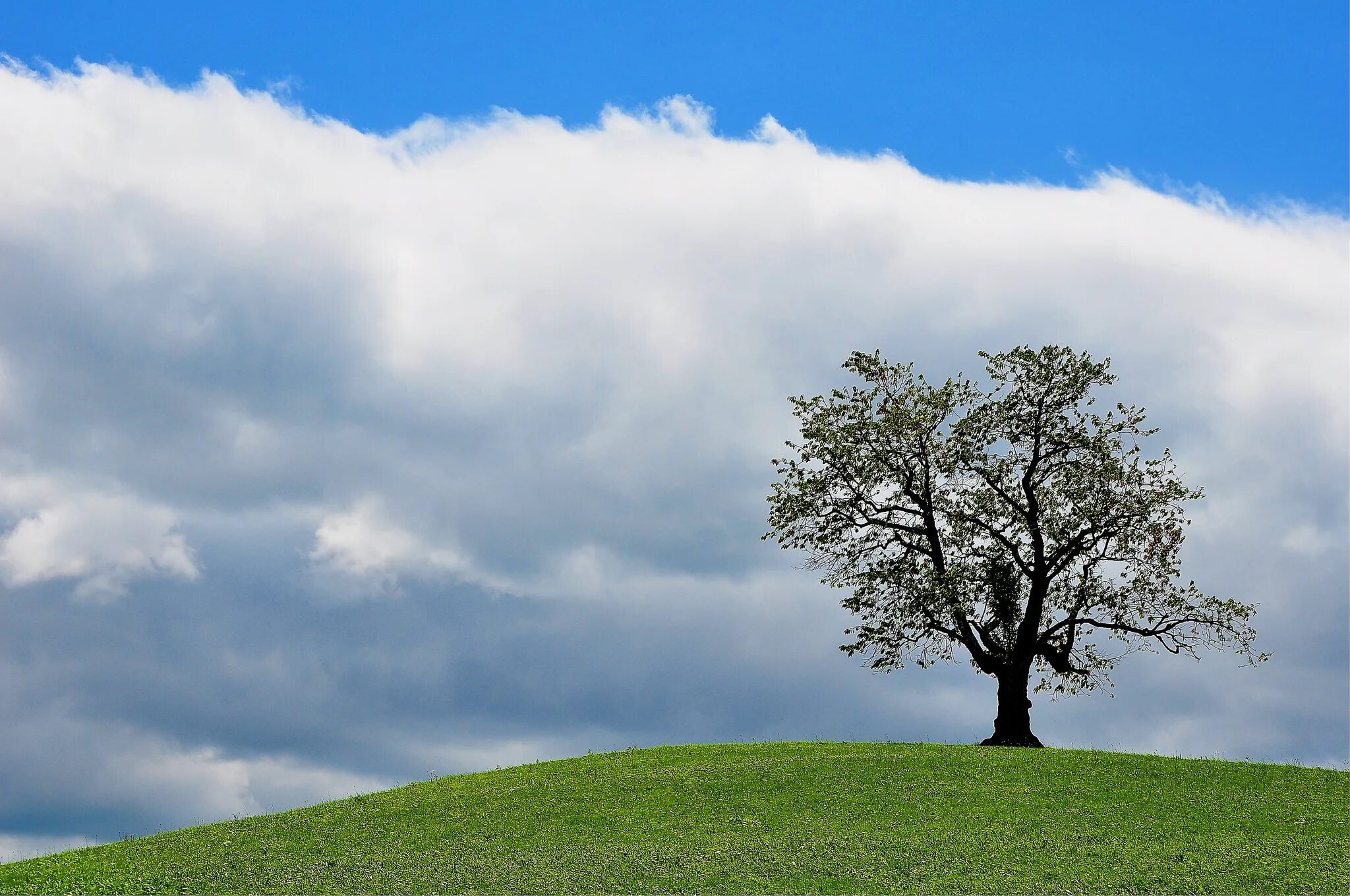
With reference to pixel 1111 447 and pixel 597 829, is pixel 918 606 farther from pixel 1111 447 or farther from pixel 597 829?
pixel 597 829

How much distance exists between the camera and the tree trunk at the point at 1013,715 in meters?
42.9

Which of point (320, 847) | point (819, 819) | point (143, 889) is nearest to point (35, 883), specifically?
point (143, 889)

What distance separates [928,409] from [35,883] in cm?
3333

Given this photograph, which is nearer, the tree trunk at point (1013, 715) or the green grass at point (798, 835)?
the green grass at point (798, 835)

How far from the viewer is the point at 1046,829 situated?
2844 centimetres

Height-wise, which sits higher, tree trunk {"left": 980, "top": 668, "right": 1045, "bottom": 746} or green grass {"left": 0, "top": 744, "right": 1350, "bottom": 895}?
tree trunk {"left": 980, "top": 668, "right": 1045, "bottom": 746}

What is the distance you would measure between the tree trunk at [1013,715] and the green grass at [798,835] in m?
3.76

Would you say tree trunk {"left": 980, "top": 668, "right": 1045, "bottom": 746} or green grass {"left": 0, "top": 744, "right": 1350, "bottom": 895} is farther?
tree trunk {"left": 980, "top": 668, "right": 1045, "bottom": 746}

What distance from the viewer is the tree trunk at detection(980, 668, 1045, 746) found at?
4291cm

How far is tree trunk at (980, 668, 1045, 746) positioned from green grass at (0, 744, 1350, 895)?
3763 mm

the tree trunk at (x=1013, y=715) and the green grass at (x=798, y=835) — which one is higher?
the tree trunk at (x=1013, y=715)

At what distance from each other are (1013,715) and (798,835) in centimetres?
1749

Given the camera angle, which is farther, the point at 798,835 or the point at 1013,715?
the point at 1013,715

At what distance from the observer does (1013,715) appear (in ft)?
142
